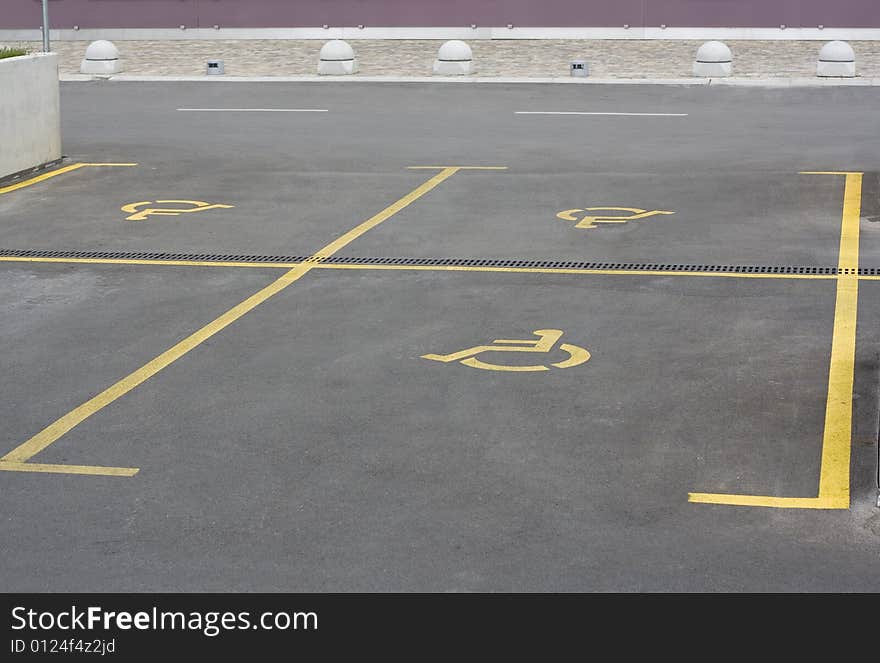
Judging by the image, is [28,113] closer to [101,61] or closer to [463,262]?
[463,262]

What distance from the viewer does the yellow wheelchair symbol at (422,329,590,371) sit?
27.1ft

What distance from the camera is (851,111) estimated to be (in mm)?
20250

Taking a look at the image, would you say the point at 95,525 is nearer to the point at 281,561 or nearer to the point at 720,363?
the point at 281,561

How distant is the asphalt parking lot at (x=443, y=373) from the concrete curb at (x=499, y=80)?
8.02 meters

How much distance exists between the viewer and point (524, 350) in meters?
8.60

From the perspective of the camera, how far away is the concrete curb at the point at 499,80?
78.5 feet

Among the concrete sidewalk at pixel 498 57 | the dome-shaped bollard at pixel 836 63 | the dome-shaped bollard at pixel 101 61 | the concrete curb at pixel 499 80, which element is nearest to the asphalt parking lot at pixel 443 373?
the concrete curb at pixel 499 80

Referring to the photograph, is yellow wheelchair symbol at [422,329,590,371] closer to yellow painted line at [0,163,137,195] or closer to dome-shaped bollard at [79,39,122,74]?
yellow painted line at [0,163,137,195]

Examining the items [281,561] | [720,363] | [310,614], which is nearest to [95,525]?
[281,561]

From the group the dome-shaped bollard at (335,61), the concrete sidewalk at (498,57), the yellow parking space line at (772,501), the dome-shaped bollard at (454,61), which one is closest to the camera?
the yellow parking space line at (772,501)

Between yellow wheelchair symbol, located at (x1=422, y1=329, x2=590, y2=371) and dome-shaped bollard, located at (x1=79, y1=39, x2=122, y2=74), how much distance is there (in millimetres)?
19962

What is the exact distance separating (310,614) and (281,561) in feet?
1.52
